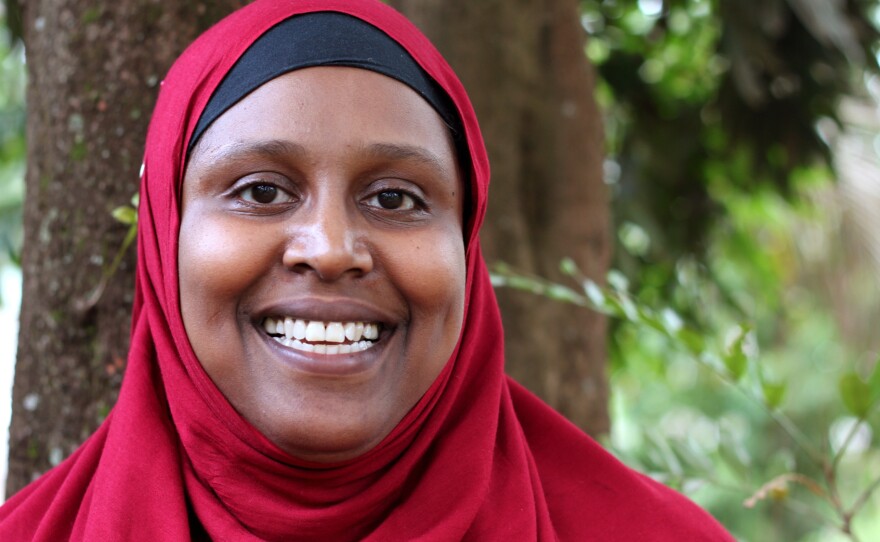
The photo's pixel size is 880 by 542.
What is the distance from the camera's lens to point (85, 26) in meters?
2.62

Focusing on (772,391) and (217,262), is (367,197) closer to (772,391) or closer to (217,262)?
(217,262)

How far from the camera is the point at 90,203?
8.53 ft

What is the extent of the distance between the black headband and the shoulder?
768 mm

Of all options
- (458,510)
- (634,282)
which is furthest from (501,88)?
(458,510)

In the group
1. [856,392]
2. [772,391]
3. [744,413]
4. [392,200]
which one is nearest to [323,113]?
[392,200]

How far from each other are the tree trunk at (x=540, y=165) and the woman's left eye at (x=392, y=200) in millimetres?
2193

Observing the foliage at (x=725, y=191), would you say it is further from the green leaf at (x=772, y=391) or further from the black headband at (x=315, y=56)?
the black headband at (x=315, y=56)

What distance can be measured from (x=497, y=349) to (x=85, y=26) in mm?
1363

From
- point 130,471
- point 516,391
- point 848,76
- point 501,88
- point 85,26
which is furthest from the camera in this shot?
point 848,76

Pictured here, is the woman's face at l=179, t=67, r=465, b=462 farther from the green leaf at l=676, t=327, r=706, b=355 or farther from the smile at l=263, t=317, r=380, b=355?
the green leaf at l=676, t=327, r=706, b=355

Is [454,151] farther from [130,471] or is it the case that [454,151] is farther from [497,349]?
[130,471]

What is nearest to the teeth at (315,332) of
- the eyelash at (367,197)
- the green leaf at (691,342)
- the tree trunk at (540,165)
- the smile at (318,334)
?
the smile at (318,334)

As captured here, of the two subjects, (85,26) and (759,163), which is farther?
(759,163)

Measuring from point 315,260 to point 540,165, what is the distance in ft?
8.64
